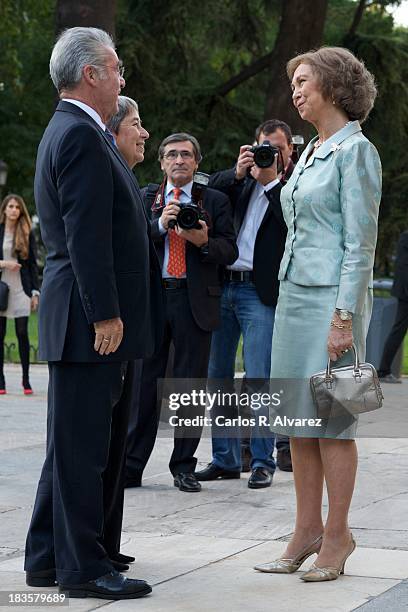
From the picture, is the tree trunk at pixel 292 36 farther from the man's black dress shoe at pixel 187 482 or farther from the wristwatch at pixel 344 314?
the wristwatch at pixel 344 314

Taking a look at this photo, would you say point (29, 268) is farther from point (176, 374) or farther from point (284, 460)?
point (176, 374)

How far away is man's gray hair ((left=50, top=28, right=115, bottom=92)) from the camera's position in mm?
4762

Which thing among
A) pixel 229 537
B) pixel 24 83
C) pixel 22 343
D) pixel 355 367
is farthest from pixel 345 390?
pixel 24 83

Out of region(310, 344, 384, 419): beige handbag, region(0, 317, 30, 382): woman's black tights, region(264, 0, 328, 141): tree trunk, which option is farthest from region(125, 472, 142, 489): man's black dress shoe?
region(264, 0, 328, 141): tree trunk

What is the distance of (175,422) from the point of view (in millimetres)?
7676

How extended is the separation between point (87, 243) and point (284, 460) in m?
3.66

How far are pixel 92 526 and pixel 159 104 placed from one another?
18349 millimetres

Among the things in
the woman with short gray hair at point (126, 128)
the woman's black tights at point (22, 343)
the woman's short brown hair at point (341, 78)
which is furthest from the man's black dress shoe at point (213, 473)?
the woman's black tights at point (22, 343)

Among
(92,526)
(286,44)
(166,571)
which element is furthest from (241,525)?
(286,44)

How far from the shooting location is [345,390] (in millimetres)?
4832

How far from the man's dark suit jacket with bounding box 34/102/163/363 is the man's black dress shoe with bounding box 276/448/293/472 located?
3.13 meters

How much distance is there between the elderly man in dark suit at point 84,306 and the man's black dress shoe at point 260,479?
7.72 feet

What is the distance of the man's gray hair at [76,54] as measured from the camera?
4.76 metres

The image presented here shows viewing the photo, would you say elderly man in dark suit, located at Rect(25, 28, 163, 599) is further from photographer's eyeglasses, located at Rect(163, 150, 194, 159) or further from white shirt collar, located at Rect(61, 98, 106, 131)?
photographer's eyeglasses, located at Rect(163, 150, 194, 159)
